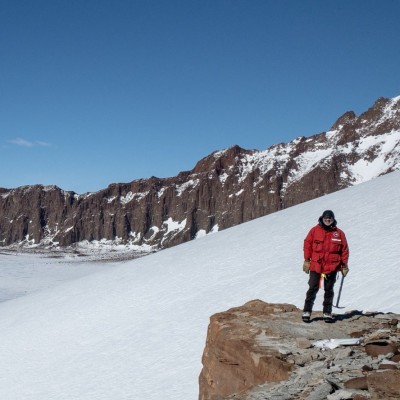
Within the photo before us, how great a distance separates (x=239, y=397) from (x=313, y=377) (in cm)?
84

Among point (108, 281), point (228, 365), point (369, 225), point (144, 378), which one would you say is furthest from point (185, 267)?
point (228, 365)

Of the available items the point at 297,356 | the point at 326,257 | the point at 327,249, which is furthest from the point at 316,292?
the point at 297,356

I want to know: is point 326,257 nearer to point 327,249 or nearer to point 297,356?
Result: point 327,249

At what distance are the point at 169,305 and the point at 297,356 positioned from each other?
39.3 ft

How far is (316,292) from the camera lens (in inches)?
305

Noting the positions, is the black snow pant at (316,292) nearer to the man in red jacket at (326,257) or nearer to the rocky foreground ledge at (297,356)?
the man in red jacket at (326,257)

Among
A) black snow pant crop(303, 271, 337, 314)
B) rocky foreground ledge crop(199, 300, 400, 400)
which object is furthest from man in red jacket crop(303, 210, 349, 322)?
rocky foreground ledge crop(199, 300, 400, 400)

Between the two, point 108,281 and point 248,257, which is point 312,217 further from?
point 108,281

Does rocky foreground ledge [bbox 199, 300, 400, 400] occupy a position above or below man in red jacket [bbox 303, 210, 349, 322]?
below

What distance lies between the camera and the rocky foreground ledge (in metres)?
4.71

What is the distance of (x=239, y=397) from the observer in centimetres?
520

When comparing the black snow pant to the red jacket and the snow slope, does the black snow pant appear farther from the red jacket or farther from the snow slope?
the snow slope

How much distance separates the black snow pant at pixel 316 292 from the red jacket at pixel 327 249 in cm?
12

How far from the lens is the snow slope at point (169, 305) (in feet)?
41.1
